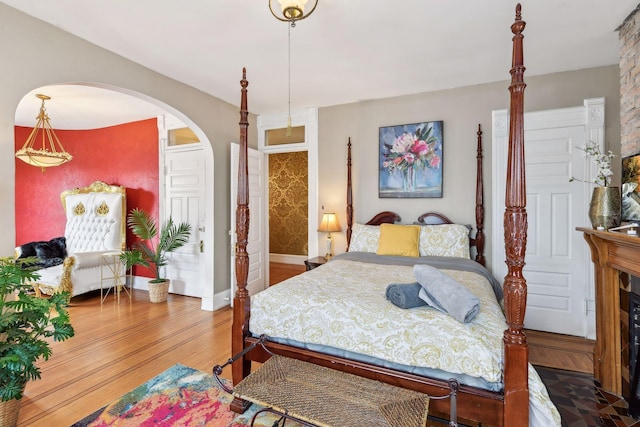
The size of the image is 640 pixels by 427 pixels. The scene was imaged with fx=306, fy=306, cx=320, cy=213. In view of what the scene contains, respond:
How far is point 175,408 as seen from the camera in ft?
6.58

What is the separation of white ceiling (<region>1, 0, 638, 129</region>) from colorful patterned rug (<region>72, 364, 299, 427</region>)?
8.92ft

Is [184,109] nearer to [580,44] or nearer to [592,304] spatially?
[580,44]

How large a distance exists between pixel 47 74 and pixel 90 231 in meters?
3.09

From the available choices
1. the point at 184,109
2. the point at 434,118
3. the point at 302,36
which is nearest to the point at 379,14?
the point at 302,36

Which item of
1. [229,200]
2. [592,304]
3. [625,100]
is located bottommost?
[592,304]

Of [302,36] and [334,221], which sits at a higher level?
[302,36]

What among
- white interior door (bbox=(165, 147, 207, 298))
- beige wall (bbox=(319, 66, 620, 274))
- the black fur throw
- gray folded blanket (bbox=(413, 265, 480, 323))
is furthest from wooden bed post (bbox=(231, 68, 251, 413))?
the black fur throw

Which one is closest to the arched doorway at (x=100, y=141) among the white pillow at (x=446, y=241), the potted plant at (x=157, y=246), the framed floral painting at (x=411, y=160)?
the potted plant at (x=157, y=246)

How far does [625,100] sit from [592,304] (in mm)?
1936

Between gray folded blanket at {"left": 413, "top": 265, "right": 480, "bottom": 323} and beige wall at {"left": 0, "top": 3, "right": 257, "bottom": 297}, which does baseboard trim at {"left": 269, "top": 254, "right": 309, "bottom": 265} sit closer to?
beige wall at {"left": 0, "top": 3, "right": 257, "bottom": 297}

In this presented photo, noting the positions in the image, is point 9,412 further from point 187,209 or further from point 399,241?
point 399,241

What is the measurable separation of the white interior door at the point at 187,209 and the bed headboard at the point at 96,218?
2.48ft

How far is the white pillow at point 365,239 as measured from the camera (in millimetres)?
3514

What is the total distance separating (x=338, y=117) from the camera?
4.21 metres
